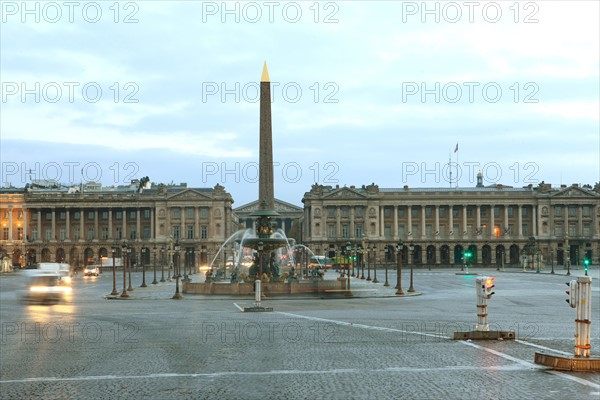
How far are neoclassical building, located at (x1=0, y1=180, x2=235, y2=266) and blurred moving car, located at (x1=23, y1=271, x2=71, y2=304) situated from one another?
387 ft

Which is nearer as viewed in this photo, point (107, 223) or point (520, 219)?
point (520, 219)

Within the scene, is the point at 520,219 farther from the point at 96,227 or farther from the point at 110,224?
the point at 96,227

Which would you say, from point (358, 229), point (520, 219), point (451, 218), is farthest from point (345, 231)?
point (520, 219)

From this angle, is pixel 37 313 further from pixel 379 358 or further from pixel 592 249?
pixel 592 249

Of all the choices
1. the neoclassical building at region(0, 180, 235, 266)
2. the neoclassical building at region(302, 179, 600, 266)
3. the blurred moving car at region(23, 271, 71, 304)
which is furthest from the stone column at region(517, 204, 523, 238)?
the blurred moving car at region(23, 271, 71, 304)

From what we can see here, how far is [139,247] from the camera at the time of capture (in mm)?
160625

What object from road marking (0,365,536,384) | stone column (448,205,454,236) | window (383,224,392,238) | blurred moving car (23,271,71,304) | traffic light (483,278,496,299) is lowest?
blurred moving car (23,271,71,304)

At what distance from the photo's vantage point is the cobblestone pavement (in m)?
11.8

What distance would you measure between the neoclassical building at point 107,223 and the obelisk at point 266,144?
106 metres

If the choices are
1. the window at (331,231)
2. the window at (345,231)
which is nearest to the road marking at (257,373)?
the window at (345,231)

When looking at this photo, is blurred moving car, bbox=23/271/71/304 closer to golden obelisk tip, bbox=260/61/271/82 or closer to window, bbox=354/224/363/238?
golden obelisk tip, bbox=260/61/271/82

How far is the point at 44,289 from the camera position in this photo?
39312mm

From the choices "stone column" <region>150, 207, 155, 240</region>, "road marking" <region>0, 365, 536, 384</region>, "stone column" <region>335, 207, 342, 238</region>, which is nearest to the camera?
"road marking" <region>0, 365, 536, 384</region>

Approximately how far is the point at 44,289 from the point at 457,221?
12871cm
